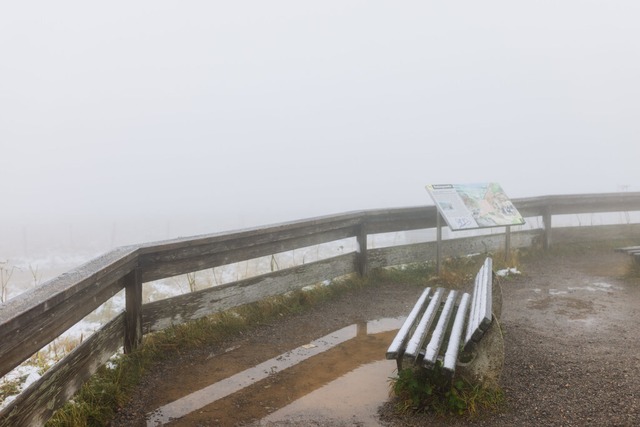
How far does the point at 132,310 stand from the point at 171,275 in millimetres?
497

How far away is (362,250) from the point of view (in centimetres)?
720

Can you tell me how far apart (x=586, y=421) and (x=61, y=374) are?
3.53 m

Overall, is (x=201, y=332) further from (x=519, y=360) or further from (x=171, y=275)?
(x=519, y=360)

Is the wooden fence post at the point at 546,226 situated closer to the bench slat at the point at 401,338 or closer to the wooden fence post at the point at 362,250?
the wooden fence post at the point at 362,250

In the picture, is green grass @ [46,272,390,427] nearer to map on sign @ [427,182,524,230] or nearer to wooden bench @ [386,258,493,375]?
map on sign @ [427,182,524,230]

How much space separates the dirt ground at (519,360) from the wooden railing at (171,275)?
459 millimetres

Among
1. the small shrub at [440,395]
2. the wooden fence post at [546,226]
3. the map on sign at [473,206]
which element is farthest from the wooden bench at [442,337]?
the wooden fence post at [546,226]

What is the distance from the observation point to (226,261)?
202 inches

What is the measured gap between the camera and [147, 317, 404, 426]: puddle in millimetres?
3469

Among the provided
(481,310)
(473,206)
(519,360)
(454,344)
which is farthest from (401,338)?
(473,206)

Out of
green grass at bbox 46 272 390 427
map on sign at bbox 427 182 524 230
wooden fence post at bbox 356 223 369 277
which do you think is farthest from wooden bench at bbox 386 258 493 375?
wooden fence post at bbox 356 223 369 277

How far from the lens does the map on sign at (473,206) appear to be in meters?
6.88

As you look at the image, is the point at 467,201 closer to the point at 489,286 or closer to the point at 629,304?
the point at 629,304

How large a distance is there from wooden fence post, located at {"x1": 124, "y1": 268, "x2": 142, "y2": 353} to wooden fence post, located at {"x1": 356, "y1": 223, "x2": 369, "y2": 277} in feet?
11.9
